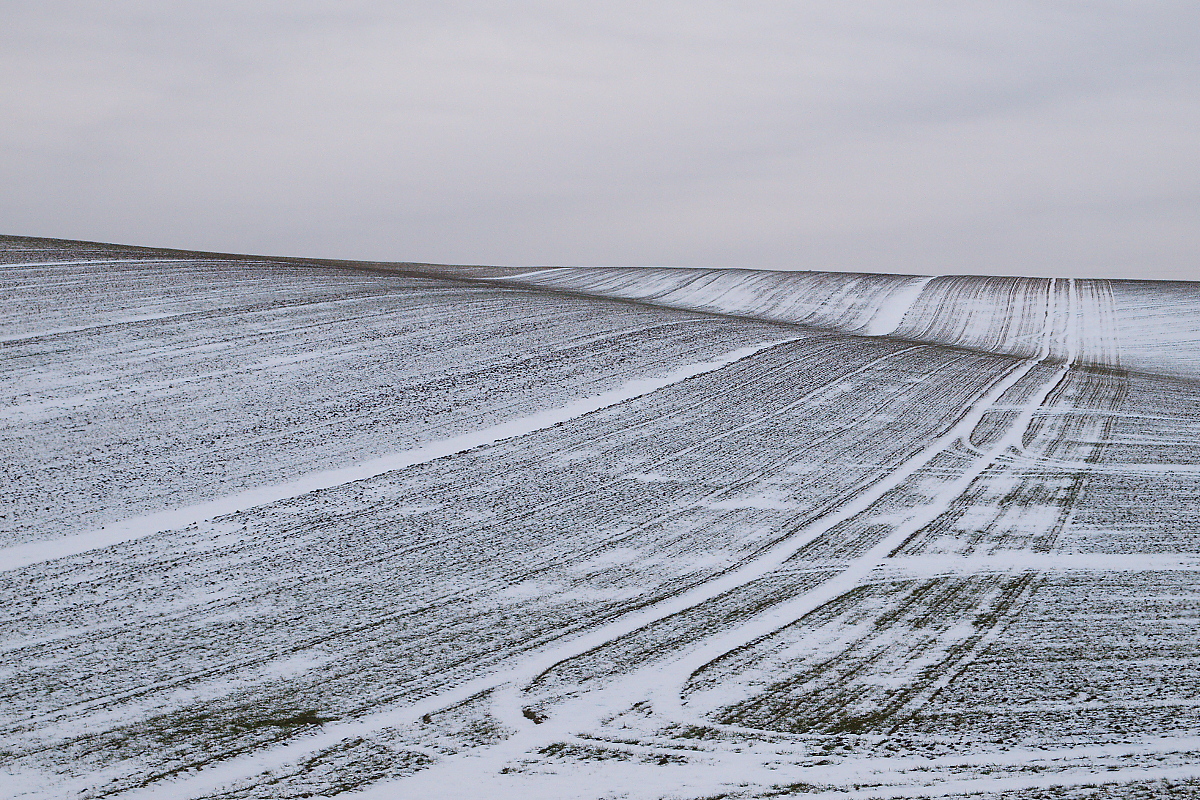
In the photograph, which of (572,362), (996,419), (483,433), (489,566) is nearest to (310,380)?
(483,433)

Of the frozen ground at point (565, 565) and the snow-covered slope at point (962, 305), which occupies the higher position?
the snow-covered slope at point (962, 305)

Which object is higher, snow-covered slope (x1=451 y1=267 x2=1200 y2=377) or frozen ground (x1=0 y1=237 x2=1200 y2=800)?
snow-covered slope (x1=451 y1=267 x2=1200 y2=377)

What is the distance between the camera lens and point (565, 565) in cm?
717

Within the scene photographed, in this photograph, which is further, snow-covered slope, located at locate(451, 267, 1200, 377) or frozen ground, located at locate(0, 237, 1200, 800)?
snow-covered slope, located at locate(451, 267, 1200, 377)

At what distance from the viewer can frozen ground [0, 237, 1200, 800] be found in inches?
181

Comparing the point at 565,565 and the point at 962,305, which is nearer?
the point at 565,565

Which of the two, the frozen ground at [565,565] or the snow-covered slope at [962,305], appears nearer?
the frozen ground at [565,565]

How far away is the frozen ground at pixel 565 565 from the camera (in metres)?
4.59

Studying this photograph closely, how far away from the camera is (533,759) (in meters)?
4.56

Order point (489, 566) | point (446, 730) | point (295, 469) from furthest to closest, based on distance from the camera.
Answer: point (295, 469)
point (489, 566)
point (446, 730)

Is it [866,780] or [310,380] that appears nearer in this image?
[866,780]

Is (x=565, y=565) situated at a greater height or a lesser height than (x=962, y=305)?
lesser

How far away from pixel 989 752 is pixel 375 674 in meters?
3.33

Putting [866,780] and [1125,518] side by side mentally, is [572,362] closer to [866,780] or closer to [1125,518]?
[1125,518]
